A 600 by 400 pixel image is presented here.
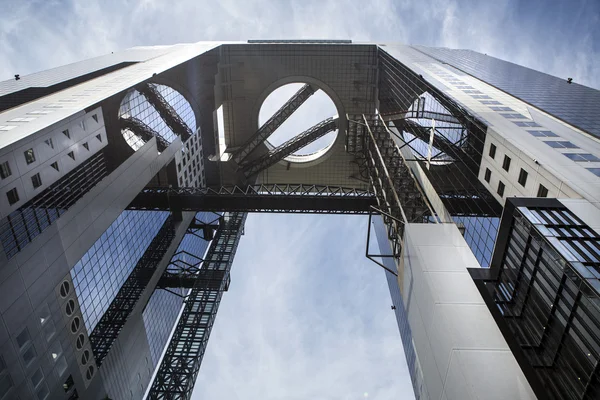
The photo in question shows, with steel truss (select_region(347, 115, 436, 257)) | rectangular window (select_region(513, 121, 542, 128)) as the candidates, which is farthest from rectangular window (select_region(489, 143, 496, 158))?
steel truss (select_region(347, 115, 436, 257))

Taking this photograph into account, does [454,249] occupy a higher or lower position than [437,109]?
lower

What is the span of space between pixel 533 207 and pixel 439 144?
59.9 feet

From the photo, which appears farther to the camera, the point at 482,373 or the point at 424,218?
the point at 424,218

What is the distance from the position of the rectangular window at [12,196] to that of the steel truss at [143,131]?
44.7ft

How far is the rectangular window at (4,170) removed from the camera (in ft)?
66.9

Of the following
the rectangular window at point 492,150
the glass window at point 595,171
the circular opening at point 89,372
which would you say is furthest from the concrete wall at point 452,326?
the circular opening at point 89,372

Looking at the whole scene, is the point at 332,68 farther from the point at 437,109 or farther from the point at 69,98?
the point at 69,98

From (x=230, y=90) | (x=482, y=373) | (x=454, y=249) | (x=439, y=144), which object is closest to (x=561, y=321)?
(x=482, y=373)

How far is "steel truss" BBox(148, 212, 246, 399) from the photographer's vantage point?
5381cm

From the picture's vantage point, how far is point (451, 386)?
14367mm

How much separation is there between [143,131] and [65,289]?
17.2m

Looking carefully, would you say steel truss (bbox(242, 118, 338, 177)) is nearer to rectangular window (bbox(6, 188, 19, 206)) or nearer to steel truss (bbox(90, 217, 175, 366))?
steel truss (bbox(90, 217, 175, 366))

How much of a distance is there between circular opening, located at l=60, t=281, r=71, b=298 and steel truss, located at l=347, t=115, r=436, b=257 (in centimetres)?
2156

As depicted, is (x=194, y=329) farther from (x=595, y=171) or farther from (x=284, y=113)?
(x=595, y=171)
